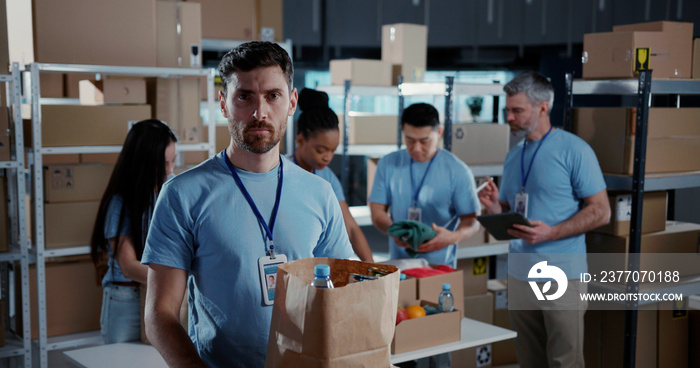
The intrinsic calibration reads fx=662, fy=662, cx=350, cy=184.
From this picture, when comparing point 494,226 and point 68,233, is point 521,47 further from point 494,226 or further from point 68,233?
point 68,233

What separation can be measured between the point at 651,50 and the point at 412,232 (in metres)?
1.58

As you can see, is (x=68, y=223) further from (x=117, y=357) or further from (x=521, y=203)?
(x=521, y=203)

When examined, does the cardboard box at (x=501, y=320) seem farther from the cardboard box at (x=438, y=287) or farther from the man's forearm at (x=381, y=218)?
the cardboard box at (x=438, y=287)

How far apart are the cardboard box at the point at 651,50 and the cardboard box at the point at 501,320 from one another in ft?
5.23

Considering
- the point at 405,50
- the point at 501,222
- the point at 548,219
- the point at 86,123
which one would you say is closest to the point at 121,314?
A: the point at 86,123

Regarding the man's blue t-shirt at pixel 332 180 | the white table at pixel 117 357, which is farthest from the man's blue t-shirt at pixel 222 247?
the man's blue t-shirt at pixel 332 180

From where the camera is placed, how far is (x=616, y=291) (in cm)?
343

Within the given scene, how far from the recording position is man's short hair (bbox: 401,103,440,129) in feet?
11.2

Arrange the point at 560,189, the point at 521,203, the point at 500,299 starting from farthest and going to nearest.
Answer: the point at 500,299, the point at 521,203, the point at 560,189

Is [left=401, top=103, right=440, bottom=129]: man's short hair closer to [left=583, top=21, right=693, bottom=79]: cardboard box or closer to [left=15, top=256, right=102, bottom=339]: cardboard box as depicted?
→ [left=583, top=21, right=693, bottom=79]: cardboard box

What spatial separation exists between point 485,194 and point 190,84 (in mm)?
1904

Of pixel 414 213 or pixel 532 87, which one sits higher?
pixel 532 87

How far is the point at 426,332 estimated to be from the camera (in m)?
2.62

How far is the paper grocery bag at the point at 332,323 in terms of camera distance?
1.13 metres
